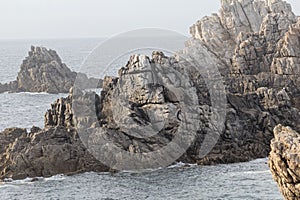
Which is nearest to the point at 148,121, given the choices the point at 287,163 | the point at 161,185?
the point at 161,185

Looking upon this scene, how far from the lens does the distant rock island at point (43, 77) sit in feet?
296

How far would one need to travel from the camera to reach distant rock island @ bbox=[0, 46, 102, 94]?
90250 mm

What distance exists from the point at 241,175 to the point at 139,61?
54.3 feet

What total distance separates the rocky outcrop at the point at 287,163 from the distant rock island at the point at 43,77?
67390mm

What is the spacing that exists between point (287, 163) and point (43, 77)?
76.7 metres

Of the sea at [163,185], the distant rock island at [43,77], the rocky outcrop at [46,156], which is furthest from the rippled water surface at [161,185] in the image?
the distant rock island at [43,77]

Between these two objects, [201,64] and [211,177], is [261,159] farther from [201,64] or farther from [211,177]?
[201,64]

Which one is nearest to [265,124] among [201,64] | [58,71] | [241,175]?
[241,175]

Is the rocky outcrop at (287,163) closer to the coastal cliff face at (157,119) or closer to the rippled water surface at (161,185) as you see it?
the rippled water surface at (161,185)

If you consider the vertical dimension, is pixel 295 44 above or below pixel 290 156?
above

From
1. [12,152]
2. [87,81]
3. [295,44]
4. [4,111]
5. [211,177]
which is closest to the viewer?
[211,177]

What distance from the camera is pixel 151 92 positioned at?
1805 inches

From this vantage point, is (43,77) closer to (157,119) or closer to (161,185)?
(157,119)

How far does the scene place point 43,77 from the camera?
301ft
